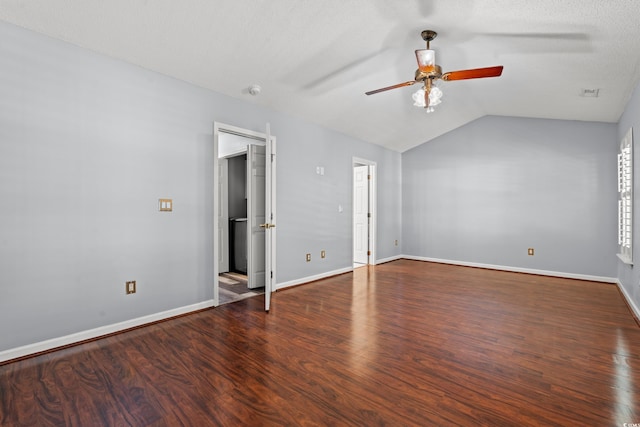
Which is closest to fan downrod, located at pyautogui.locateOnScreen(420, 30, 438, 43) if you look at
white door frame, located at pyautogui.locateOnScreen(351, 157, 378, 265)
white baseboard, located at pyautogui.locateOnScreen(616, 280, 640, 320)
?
white door frame, located at pyautogui.locateOnScreen(351, 157, 378, 265)

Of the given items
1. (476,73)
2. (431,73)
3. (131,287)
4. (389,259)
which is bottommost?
(389,259)

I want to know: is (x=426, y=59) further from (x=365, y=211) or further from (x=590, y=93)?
(x=365, y=211)

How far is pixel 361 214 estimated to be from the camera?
664cm

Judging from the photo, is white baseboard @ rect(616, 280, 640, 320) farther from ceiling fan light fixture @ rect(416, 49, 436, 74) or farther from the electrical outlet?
the electrical outlet

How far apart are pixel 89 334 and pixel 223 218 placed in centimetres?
293

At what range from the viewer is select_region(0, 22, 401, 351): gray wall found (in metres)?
A: 2.42

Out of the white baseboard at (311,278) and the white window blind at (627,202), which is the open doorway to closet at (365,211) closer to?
the white baseboard at (311,278)

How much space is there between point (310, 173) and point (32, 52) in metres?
3.30

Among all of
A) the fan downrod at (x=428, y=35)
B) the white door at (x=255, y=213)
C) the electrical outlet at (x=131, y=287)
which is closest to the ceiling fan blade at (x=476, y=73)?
the fan downrod at (x=428, y=35)

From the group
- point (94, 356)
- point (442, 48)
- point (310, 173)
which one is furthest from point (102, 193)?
point (442, 48)

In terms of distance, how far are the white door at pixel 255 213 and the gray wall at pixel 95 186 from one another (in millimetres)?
481

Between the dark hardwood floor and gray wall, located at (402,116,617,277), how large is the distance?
1891mm

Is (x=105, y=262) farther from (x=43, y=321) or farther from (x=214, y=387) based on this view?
(x=214, y=387)

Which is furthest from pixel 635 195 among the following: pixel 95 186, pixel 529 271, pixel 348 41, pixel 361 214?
pixel 95 186
